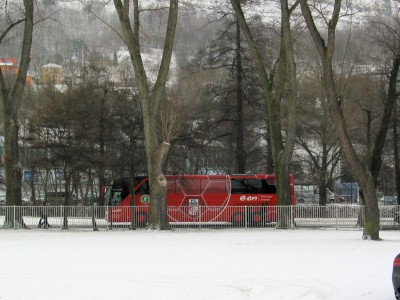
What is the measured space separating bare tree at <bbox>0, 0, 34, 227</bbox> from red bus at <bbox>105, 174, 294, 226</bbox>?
6.31 metres

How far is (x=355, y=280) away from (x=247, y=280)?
2209 mm

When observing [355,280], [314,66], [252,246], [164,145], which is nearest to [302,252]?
[252,246]

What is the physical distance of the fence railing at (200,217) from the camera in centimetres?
2864

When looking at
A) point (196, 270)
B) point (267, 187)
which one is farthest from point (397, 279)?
point (267, 187)

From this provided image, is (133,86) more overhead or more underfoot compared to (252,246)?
more overhead

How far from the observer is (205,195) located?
34.4 metres

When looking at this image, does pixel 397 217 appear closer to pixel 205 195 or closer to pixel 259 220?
pixel 259 220

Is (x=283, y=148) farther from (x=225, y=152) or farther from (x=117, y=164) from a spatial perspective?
(x=225, y=152)

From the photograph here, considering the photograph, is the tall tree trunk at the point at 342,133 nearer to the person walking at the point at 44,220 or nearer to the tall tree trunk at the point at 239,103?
the person walking at the point at 44,220

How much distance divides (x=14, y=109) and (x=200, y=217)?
1149cm

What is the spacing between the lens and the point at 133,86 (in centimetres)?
3844

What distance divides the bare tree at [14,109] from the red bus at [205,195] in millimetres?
6309

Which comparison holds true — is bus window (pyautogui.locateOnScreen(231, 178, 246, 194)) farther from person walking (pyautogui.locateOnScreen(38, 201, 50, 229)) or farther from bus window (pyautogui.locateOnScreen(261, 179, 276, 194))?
person walking (pyautogui.locateOnScreen(38, 201, 50, 229))

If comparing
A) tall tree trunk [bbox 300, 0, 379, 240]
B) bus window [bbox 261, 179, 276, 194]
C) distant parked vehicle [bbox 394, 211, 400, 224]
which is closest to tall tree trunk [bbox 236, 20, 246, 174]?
bus window [bbox 261, 179, 276, 194]
